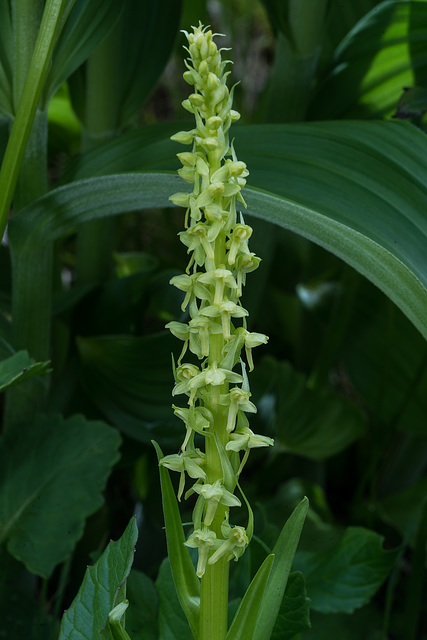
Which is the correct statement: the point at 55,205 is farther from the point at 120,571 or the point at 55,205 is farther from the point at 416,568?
the point at 416,568

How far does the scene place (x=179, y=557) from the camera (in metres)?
0.30

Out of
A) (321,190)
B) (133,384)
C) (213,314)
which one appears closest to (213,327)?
(213,314)

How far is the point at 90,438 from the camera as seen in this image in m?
0.50

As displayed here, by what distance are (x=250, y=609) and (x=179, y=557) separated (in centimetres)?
4

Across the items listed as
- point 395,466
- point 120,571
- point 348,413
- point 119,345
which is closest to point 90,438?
point 119,345

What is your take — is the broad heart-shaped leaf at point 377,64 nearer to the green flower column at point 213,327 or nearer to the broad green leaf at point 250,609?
the green flower column at point 213,327

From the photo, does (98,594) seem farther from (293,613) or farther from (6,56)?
(6,56)

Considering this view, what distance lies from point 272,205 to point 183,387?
16 centimetres

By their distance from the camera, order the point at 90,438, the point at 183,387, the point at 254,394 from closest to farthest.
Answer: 1. the point at 183,387
2. the point at 90,438
3. the point at 254,394

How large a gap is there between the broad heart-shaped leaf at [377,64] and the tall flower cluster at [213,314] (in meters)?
0.35

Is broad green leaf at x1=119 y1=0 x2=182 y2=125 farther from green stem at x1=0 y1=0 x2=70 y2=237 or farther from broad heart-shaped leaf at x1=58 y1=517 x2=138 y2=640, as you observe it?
broad heart-shaped leaf at x1=58 y1=517 x2=138 y2=640

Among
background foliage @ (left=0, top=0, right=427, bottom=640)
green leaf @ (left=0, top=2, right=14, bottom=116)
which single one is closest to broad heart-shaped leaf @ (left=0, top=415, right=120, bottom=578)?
background foliage @ (left=0, top=0, right=427, bottom=640)

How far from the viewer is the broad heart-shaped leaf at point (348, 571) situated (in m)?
0.47

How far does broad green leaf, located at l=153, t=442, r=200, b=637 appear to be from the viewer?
11.3 inches
